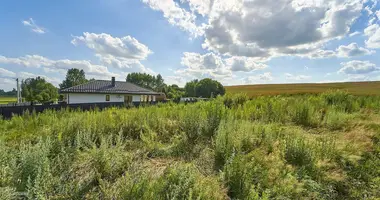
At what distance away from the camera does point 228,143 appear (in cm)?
279

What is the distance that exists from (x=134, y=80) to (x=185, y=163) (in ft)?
241

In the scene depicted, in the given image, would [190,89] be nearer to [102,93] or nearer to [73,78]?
[73,78]

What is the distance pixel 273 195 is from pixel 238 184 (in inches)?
14.2

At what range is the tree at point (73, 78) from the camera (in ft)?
210

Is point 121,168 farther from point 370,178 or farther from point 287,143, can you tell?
point 370,178

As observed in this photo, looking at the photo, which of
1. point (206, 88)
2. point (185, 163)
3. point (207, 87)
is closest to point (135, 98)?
point (185, 163)

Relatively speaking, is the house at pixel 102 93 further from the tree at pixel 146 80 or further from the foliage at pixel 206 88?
the tree at pixel 146 80

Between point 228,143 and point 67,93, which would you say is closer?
point 228,143

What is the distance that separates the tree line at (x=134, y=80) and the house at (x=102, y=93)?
16.2 metres

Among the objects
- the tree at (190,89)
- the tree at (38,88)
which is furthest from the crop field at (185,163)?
the tree at (190,89)

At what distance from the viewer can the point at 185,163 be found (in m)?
2.52

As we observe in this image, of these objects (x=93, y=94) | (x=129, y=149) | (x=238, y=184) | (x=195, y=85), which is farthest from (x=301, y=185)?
(x=195, y=85)

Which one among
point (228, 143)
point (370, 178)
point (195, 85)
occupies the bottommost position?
point (370, 178)

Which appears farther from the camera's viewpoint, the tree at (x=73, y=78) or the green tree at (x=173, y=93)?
the tree at (x=73, y=78)
